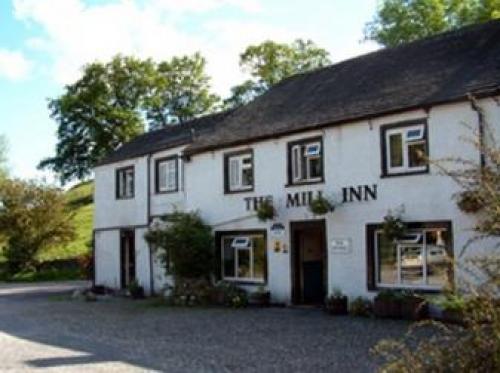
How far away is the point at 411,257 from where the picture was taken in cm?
1970

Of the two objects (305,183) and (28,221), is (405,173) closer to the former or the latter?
(305,183)

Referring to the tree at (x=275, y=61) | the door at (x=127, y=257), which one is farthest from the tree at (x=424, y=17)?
the door at (x=127, y=257)

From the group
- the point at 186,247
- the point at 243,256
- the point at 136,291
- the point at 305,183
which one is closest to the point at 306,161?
the point at 305,183

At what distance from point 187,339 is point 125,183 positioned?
18.1m

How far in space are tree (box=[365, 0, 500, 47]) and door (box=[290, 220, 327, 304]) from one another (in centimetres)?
2401

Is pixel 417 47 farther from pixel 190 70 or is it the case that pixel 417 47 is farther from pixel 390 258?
pixel 190 70

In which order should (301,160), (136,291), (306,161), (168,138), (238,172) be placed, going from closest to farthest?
(306,161) < (301,160) < (238,172) < (136,291) < (168,138)

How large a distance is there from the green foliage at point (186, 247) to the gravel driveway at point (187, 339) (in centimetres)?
172

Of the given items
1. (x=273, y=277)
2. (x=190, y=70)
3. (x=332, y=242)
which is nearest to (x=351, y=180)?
(x=332, y=242)

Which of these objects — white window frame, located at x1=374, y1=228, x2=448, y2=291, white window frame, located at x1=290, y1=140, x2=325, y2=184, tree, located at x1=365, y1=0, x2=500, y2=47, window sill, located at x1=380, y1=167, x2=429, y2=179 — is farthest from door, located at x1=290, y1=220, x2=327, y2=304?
tree, located at x1=365, y1=0, x2=500, y2=47

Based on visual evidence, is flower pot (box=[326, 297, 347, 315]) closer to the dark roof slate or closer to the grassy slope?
the dark roof slate

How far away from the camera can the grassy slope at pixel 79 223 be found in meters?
49.4

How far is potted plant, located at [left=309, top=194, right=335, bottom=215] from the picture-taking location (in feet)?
69.5

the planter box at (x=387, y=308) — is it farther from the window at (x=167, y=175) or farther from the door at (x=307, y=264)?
the window at (x=167, y=175)
